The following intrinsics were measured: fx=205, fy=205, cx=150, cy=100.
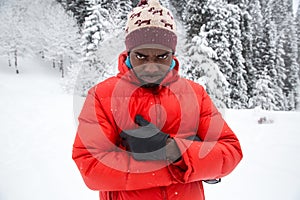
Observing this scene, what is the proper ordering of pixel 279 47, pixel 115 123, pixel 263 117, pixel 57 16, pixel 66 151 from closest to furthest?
pixel 115 123, pixel 66 151, pixel 263 117, pixel 279 47, pixel 57 16

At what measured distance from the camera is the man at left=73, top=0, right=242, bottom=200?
4.10 ft

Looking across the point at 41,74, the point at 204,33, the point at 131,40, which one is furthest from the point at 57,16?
the point at 131,40

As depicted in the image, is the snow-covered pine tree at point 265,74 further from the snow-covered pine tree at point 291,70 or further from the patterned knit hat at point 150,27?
the patterned knit hat at point 150,27

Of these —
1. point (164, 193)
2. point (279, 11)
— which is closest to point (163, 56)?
point (164, 193)

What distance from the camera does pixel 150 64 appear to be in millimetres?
1438

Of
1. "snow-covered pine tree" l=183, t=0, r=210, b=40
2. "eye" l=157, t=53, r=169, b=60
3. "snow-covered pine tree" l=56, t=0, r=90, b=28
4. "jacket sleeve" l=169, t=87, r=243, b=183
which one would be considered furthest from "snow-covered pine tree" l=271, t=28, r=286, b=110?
"eye" l=157, t=53, r=169, b=60

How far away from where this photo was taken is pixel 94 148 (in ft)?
4.25

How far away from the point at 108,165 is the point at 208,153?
0.63 meters

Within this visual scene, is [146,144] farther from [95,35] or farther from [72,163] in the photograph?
[95,35]

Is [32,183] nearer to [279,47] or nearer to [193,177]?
[193,177]

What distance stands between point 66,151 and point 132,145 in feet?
17.3

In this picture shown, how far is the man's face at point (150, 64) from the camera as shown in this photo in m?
1.44

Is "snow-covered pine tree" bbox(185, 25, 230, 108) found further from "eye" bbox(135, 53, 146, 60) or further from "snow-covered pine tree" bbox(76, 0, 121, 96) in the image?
"eye" bbox(135, 53, 146, 60)

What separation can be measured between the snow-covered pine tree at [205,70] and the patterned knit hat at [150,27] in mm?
11621
